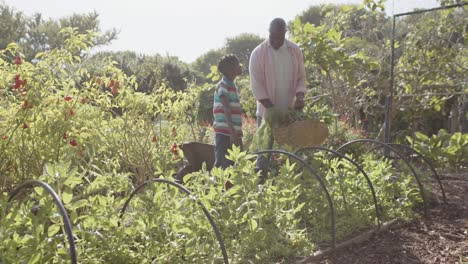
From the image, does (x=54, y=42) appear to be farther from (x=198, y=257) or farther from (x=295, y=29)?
(x=198, y=257)

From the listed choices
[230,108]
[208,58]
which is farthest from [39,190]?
[208,58]

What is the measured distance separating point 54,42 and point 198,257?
81.4ft

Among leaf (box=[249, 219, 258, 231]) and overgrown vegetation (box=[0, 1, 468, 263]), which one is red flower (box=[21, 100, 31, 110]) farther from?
leaf (box=[249, 219, 258, 231])

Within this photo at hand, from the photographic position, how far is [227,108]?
4.00 meters

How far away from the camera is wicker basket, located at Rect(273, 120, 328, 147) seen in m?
3.66

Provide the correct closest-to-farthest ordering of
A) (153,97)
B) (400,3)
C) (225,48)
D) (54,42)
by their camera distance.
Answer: (153,97), (400,3), (54,42), (225,48)

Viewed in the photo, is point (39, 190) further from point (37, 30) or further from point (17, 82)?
point (37, 30)

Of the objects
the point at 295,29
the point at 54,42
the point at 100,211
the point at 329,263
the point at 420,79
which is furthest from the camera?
the point at 54,42

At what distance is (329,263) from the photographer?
2914 millimetres

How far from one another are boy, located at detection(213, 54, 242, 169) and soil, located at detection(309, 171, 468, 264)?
4.58 ft

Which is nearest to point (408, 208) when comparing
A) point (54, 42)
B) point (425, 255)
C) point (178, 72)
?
point (425, 255)

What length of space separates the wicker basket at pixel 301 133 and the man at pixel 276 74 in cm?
42

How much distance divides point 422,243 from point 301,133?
1156mm

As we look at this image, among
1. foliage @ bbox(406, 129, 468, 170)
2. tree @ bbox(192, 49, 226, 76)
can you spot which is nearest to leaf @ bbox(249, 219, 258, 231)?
foliage @ bbox(406, 129, 468, 170)
